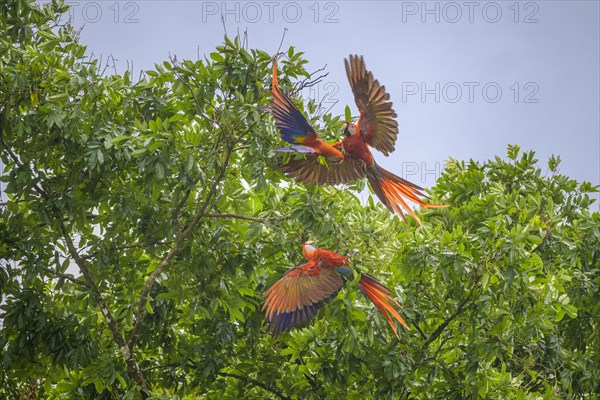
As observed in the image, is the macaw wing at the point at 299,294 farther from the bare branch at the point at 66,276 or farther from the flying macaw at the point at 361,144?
the bare branch at the point at 66,276

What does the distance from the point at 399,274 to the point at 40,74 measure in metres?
3.14

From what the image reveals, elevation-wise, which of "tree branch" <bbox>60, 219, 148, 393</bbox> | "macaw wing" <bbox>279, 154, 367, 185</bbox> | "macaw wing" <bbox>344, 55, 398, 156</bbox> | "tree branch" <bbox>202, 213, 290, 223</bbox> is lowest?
"tree branch" <bbox>60, 219, 148, 393</bbox>

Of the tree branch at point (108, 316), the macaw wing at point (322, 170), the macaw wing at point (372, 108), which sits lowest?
the tree branch at point (108, 316)

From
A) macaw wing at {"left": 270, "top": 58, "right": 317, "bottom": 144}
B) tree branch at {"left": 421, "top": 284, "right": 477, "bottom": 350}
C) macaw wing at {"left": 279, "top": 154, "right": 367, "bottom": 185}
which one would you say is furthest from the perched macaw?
tree branch at {"left": 421, "top": 284, "right": 477, "bottom": 350}

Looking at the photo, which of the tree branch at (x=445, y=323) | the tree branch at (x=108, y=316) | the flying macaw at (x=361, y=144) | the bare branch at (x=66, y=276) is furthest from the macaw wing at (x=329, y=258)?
the bare branch at (x=66, y=276)

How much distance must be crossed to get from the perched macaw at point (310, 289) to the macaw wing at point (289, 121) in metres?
0.76

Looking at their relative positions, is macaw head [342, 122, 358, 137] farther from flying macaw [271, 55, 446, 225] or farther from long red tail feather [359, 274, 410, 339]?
long red tail feather [359, 274, 410, 339]

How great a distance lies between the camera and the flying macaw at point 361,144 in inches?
215

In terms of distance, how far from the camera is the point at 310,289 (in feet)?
19.6

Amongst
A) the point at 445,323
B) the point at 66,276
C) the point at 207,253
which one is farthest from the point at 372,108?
the point at 66,276

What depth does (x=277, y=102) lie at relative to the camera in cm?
577

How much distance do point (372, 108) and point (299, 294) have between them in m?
1.38

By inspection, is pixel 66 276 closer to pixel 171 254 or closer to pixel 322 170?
pixel 171 254

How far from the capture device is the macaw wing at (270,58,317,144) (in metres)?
5.74
